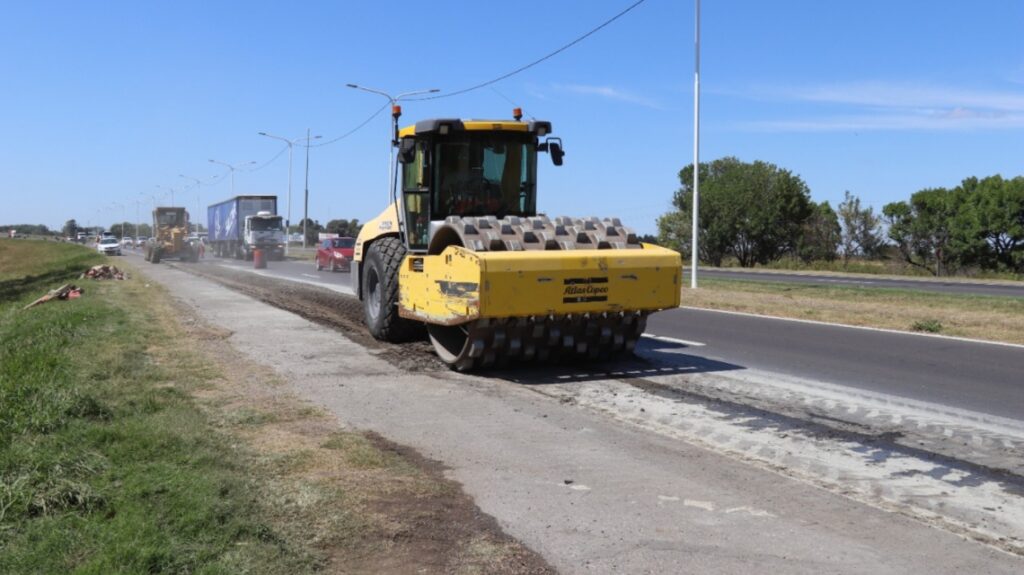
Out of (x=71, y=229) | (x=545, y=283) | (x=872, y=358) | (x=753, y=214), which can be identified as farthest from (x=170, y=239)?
(x=71, y=229)

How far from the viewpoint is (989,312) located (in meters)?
19.1

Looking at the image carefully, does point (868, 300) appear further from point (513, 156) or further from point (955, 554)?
point (955, 554)

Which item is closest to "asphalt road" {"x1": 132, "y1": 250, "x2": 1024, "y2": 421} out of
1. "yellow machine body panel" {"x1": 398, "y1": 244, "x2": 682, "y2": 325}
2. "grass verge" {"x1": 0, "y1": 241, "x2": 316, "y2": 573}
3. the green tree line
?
"yellow machine body panel" {"x1": 398, "y1": 244, "x2": 682, "y2": 325}

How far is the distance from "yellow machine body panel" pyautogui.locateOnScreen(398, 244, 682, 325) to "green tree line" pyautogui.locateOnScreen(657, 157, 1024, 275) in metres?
44.8

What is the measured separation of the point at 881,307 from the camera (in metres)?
20.1

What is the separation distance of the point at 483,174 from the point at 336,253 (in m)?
28.5

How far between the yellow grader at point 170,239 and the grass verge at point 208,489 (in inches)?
1819

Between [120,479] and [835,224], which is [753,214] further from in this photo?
[120,479]

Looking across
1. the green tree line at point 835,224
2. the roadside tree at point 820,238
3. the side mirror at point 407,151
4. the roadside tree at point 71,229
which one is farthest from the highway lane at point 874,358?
the roadside tree at point 71,229

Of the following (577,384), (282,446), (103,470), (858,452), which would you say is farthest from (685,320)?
(103,470)

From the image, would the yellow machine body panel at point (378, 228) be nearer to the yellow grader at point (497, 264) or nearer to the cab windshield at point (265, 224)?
the yellow grader at point (497, 264)

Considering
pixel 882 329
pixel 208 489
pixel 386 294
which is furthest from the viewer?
pixel 882 329

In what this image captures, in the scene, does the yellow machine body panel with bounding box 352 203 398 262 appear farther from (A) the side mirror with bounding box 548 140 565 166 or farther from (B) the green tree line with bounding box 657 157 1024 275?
(B) the green tree line with bounding box 657 157 1024 275

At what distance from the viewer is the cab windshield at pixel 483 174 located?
11836 millimetres
